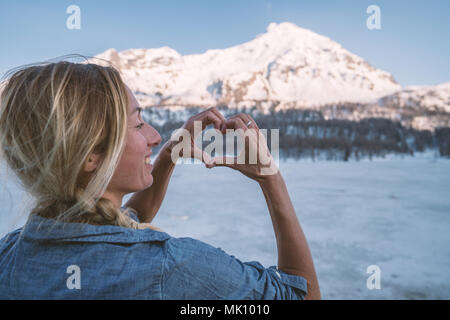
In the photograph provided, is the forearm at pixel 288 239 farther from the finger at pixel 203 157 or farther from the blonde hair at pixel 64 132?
the blonde hair at pixel 64 132

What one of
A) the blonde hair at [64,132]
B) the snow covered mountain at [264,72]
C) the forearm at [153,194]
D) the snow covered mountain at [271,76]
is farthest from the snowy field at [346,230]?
the snow covered mountain at [264,72]

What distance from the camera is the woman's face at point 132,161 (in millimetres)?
724

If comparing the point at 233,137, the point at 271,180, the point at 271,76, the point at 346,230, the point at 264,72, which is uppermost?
the point at 264,72

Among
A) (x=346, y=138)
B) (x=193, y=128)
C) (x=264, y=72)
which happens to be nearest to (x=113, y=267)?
(x=193, y=128)

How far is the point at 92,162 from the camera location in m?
0.66

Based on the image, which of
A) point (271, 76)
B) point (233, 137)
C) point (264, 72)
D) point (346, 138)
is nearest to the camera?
point (233, 137)

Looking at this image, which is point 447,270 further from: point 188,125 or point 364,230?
point 188,125

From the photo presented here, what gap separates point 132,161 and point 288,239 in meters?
0.41

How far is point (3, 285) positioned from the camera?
1.88ft

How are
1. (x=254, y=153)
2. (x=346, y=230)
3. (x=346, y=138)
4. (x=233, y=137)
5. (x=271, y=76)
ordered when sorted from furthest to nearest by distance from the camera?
(x=271, y=76) < (x=346, y=138) < (x=346, y=230) < (x=233, y=137) < (x=254, y=153)

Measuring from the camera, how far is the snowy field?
341cm

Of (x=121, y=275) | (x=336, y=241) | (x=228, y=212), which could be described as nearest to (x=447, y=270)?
(x=336, y=241)

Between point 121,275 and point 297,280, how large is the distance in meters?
0.37

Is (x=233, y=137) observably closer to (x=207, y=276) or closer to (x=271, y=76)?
(x=207, y=276)
